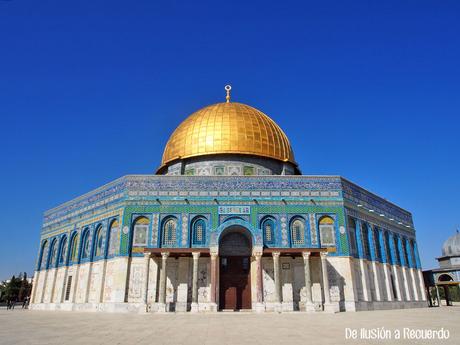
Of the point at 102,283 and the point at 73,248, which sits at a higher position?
the point at 73,248

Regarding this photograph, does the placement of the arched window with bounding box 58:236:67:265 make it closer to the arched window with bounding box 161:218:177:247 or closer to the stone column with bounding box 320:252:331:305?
the arched window with bounding box 161:218:177:247

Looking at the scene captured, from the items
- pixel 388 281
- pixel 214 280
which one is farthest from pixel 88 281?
pixel 388 281

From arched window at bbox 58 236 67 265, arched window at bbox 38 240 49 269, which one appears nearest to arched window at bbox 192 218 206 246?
arched window at bbox 58 236 67 265

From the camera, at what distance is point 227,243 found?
63.6ft

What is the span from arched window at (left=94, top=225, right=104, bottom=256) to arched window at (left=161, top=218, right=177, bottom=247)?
156 inches

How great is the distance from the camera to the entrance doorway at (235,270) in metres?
18.3

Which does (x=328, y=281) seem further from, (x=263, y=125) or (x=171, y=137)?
(x=171, y=137)

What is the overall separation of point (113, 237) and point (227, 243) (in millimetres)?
6440

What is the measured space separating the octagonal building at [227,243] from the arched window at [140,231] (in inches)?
2.1

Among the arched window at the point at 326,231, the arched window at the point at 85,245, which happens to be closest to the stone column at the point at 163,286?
the arched window at the point at 85,245

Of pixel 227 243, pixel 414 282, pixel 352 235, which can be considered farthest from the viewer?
pixel 414 282

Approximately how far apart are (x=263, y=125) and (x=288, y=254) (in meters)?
9.89

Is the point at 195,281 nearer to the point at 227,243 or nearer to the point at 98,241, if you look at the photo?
the point at 227,243

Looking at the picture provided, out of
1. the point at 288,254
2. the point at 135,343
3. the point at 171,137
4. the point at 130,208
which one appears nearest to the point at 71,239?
the point at 130,208
